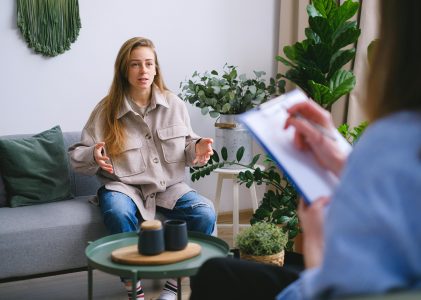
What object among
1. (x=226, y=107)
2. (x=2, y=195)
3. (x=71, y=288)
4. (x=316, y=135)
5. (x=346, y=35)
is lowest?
(x=71, y=288)

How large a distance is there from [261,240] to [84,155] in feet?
3.07

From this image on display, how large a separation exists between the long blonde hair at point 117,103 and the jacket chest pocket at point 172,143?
7.5 inches

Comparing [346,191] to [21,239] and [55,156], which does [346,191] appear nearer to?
[21,239]

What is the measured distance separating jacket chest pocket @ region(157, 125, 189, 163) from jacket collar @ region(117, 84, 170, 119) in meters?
0.12

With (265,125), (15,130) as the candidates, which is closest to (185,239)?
(265,125)

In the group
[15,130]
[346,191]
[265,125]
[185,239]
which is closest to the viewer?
[346,191]

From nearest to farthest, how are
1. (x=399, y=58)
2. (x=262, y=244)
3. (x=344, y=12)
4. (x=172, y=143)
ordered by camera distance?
(x=399, y=58)
(x=262, y=244)
(x=344, y=12)
(x=172, y=143)

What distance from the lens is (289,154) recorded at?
107 centimetres

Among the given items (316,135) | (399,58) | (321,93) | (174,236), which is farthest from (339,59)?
(399,58)

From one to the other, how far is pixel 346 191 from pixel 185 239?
115cm

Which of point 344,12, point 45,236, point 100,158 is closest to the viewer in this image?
point 45,236

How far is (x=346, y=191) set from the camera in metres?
0.76

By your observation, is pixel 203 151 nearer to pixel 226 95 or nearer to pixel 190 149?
pixel 190 149

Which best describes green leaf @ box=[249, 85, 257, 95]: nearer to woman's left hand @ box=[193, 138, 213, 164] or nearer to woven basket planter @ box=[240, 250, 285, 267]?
woman's left hand @ box=[193, 138, 213, 164]
